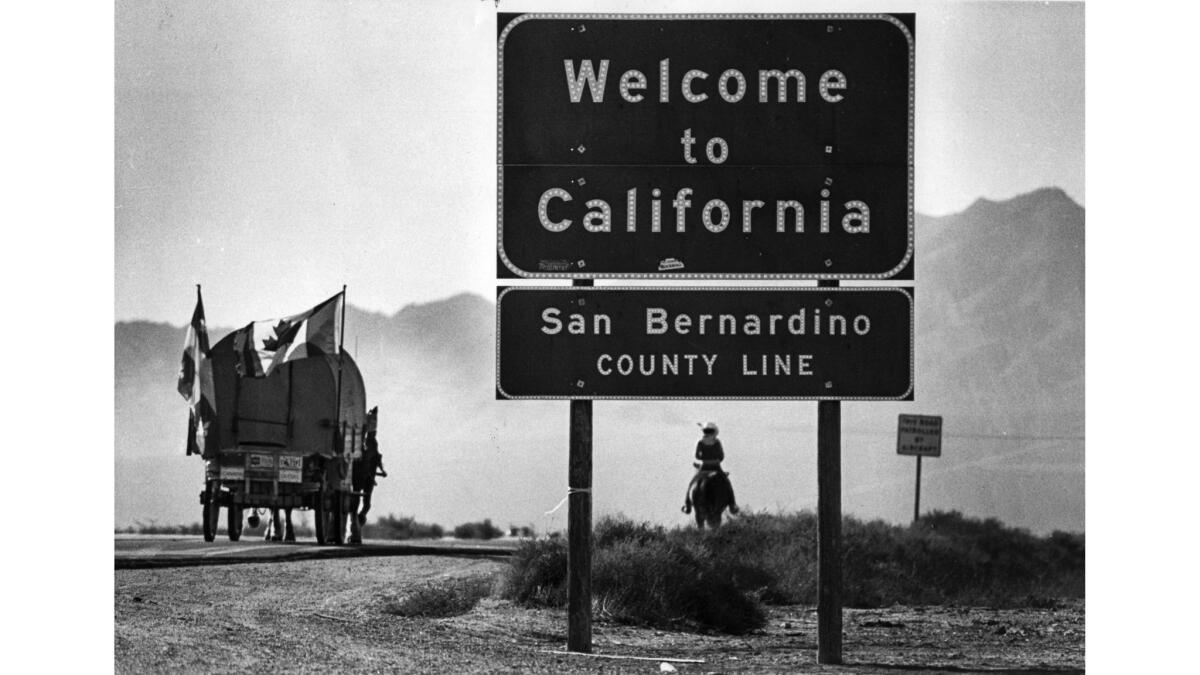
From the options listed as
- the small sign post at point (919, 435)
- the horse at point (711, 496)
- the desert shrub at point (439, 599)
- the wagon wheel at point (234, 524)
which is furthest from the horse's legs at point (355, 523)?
the small sign post at point (919, 435)

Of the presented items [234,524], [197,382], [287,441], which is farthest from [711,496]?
[197,382]

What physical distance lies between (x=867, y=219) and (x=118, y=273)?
28.3 feet

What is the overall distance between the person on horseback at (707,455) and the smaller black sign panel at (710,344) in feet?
22.3

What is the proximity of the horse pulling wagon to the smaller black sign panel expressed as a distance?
7363 millimetres

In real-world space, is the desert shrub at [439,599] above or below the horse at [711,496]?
below

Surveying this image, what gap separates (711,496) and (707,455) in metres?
0.60

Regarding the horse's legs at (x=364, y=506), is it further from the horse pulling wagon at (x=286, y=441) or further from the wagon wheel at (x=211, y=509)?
the wagon wheel at (x=211, y=509)

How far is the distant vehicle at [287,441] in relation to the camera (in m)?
19.4

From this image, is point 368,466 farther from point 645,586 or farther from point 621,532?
point 645,586

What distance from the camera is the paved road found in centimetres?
1770

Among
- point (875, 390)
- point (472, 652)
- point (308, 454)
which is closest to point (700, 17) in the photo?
point (875, 390)

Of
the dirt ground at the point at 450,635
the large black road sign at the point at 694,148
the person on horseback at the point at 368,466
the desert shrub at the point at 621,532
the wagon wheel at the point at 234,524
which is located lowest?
the dirt ground at the point at 450,635

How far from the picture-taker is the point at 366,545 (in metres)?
20.3

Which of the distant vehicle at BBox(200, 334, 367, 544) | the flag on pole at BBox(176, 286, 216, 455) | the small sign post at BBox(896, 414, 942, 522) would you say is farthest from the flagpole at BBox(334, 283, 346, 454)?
the small sign post at BBox(896, 414, 942, 522)
